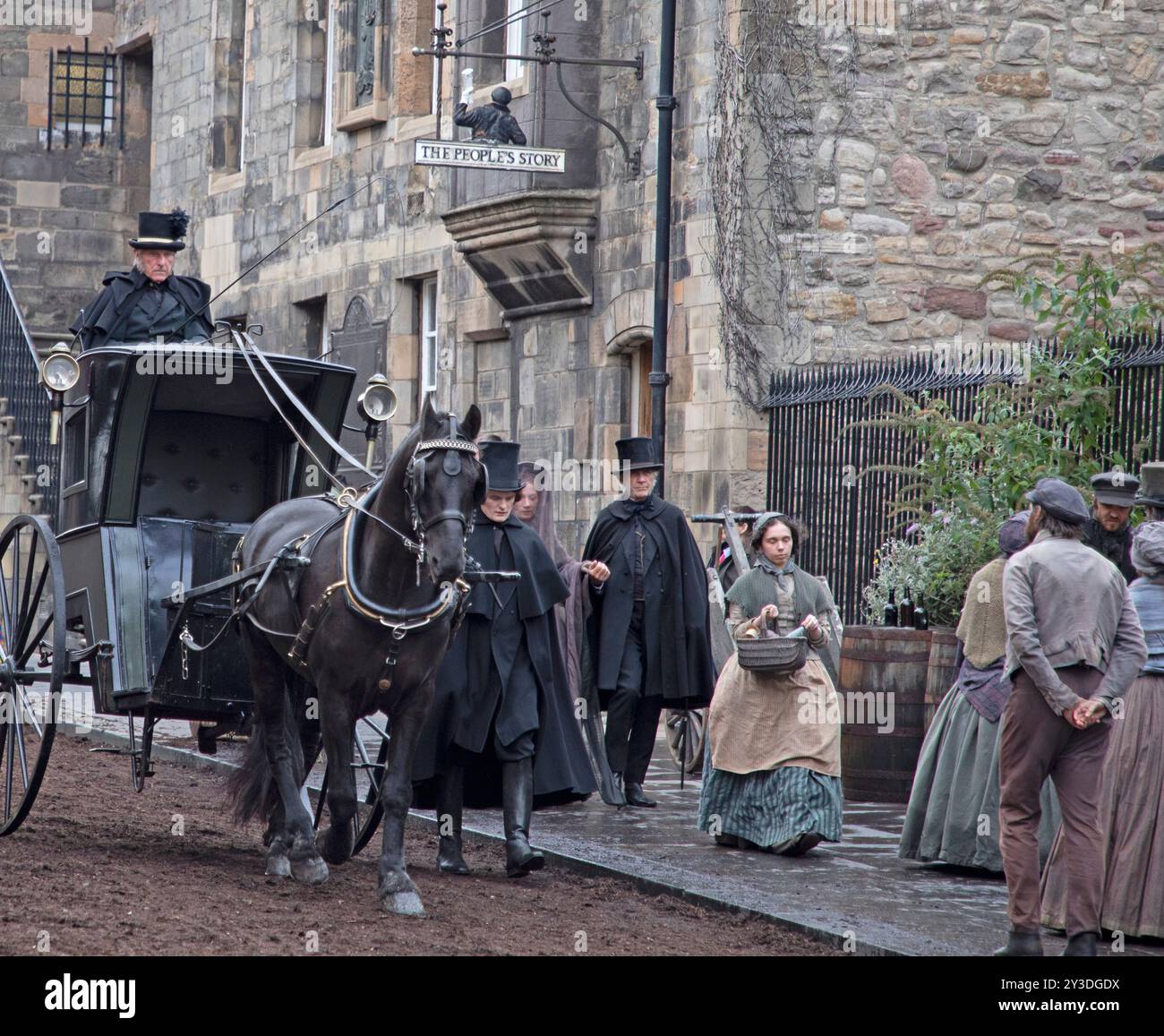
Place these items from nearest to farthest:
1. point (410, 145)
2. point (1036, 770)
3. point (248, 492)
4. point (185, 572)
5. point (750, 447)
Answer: point (1036, 770), point (185, 572), point (248, 492), point (750, 447), point (410, 145)

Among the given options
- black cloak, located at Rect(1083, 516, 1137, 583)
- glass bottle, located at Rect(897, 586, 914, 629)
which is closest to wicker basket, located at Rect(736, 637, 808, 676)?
black cloak, located at Rect(1083, 516, 1137, 583)

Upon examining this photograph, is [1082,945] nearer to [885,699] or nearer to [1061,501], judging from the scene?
[1061,501]

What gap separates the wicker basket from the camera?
421 inches

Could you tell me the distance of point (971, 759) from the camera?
9.88 m

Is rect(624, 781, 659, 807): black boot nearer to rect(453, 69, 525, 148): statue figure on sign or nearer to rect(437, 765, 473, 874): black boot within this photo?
rect(437, 765, 473, 874): black boot

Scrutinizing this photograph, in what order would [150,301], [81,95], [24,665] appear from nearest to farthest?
[24,665], [150,301], [81,95]

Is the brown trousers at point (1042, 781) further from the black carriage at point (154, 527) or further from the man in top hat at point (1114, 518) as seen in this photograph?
the black carriage at point (154, 527)

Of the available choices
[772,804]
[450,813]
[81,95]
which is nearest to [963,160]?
[772,804]

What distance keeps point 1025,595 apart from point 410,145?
14.2 m

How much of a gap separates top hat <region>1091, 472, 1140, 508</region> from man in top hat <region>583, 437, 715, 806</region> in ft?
12.3

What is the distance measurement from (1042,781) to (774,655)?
3.06m

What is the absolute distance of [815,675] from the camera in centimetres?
1087
